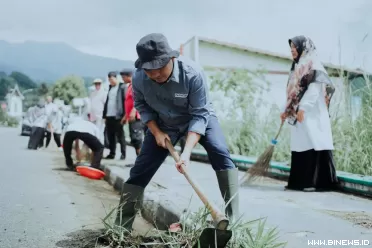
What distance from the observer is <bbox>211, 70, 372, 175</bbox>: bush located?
22.3ft

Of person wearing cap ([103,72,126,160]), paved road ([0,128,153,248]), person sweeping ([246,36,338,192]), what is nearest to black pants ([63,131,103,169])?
paved road ([0,128,153,248])

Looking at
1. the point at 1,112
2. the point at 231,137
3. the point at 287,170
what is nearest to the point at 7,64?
the point at 231,137

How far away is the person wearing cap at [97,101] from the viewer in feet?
37.3

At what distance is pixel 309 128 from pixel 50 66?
19009 mm

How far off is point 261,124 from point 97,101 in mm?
3631

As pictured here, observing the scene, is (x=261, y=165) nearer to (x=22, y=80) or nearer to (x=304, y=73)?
(x=304, y=73)

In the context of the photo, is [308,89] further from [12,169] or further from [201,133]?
[12,169]

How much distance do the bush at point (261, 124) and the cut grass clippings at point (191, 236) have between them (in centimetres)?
362

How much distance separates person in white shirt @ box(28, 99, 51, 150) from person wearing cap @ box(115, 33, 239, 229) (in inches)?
434

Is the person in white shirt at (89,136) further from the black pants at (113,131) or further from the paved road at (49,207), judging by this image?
the black pants at (113,131)

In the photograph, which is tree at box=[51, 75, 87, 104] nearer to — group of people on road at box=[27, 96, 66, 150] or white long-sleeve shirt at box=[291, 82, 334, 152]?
group of people on road at box=[27, 96, 66, 150]

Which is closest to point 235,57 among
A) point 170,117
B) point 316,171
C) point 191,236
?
point 316,171

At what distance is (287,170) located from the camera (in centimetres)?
735

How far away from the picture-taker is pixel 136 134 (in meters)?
8.84
